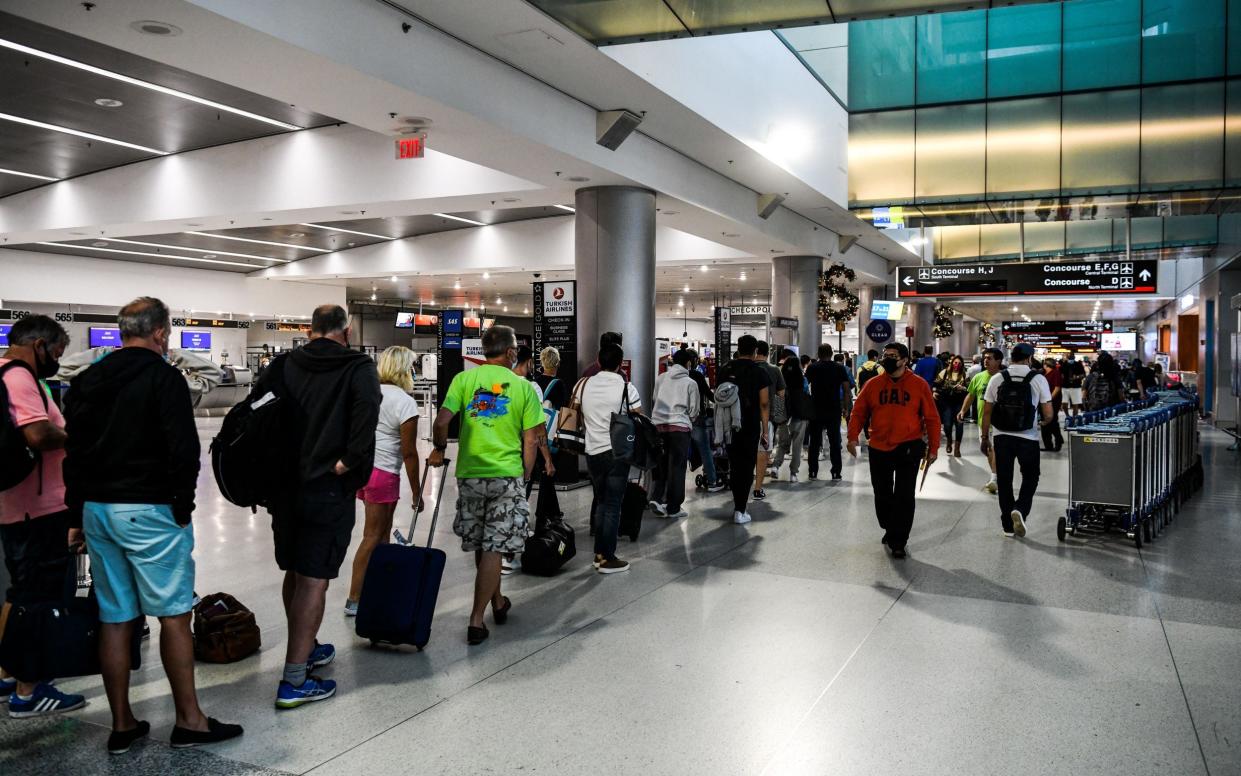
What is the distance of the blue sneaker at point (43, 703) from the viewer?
3822 mm

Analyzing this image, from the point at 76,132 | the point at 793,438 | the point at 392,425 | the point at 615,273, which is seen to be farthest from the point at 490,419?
the point at 76,132

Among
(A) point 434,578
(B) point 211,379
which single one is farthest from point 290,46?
(A) point 434,578

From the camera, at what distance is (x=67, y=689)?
4137 millimetres

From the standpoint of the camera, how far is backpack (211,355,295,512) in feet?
12.3

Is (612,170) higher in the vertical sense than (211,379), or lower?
higher

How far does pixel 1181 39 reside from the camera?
13.8 metres

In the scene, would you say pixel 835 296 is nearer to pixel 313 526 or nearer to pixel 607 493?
pixel 607 493

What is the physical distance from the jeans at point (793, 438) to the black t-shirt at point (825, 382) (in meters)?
0.36

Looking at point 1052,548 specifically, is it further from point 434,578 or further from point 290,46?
point 290,46

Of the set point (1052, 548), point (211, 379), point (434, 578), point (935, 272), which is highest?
point (935, 272)

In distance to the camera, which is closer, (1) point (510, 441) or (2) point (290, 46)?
(1) point (510, 441)

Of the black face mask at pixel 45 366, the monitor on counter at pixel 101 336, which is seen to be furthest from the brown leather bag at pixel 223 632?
the monitor on counter at pixel 101 336

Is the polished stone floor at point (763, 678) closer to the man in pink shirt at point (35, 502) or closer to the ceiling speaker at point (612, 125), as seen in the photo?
the man in pink shirt at point (35, 502)

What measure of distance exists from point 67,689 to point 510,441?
2.39 metres
